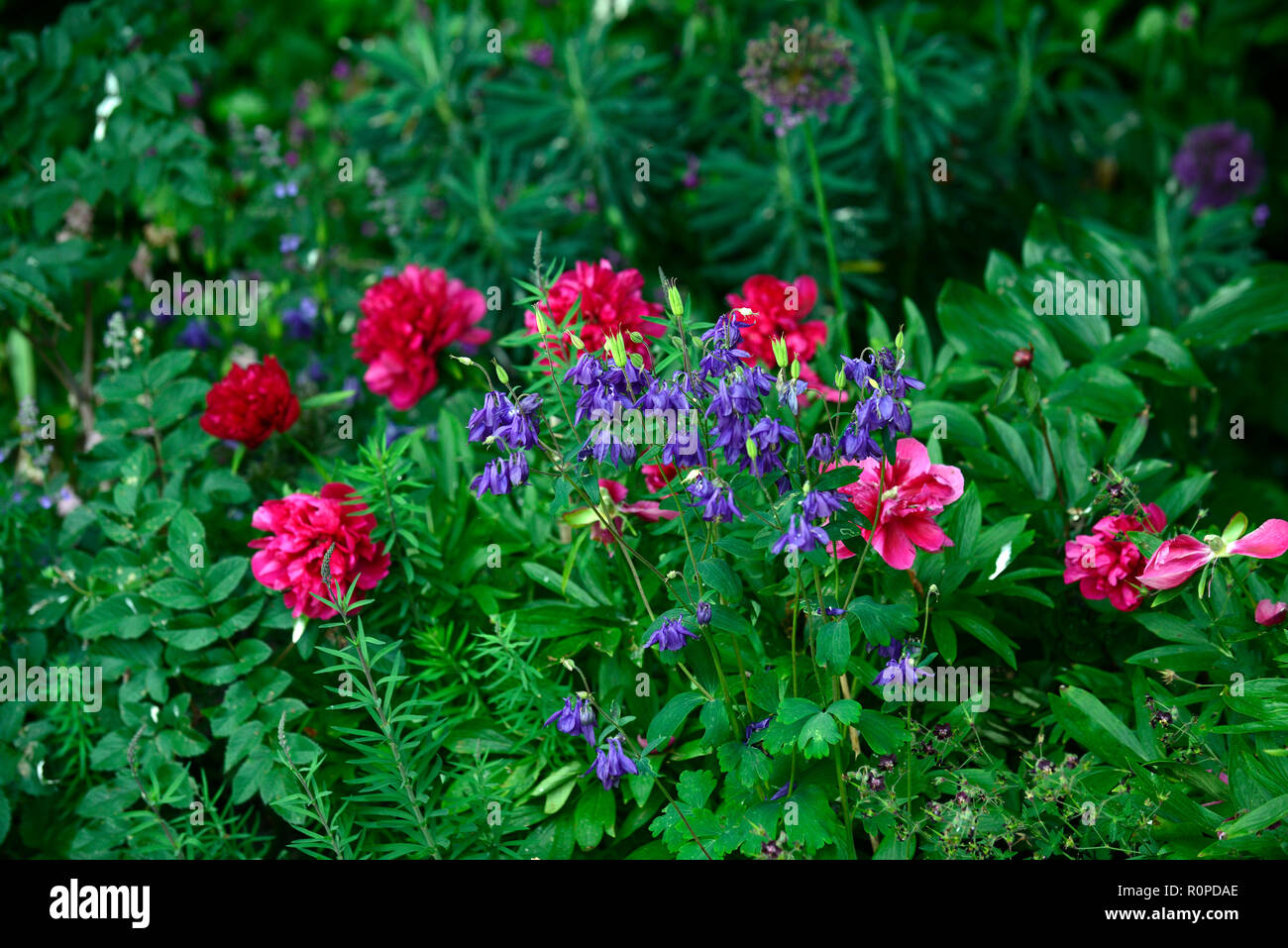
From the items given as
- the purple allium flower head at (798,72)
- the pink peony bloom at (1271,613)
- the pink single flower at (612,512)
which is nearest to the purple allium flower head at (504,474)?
the pink single flower at (612,512)

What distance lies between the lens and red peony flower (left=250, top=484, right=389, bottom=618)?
1848mm

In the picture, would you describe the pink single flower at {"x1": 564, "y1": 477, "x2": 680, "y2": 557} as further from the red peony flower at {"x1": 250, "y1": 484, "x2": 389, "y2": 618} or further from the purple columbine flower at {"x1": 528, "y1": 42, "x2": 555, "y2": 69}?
the purple columbine flower at {"x1": 528, "y1": 42, "x2": 555, "y2": 69}

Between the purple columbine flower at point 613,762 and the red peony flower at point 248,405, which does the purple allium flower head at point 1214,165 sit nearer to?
the red peony flower at point 248,405

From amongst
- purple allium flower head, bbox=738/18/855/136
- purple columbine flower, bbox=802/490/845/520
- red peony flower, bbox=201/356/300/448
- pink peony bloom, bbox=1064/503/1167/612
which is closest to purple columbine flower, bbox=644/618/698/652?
purple columbine flower, bbox=802/490/845/520

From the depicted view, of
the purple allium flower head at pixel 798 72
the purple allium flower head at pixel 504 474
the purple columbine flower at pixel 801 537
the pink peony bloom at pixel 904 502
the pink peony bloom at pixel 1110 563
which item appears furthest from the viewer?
the purple allium flower head at pixel 798 72

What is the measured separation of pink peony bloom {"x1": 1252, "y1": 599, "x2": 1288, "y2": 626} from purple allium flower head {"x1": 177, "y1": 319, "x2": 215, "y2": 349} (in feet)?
7.51

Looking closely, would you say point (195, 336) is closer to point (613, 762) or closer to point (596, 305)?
point (596, 305)

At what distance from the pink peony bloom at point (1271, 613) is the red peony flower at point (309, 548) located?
1317 millimetres

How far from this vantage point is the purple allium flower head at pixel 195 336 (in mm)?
2842

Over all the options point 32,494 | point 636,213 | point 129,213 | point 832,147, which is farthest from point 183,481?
point 832,147

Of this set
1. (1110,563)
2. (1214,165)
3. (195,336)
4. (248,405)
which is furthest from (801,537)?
(1214,165)
